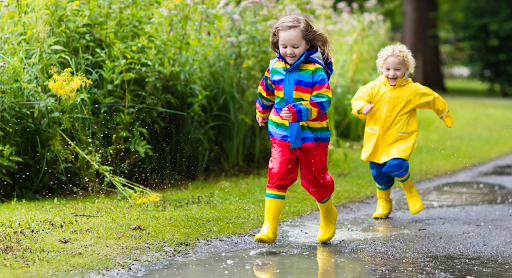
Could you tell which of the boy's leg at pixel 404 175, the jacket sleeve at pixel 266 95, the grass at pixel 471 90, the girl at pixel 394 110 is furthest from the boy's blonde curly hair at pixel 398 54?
the grass at pixel 471 90

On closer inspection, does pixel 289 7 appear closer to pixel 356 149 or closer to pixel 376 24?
pixel 356 149

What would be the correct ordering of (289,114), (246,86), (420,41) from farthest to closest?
(420,41)
(246,86)
(289,114)

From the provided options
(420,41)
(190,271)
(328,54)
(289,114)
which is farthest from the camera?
(420,41)

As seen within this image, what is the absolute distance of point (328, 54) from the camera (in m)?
4.61

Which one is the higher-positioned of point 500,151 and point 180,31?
point 180,31

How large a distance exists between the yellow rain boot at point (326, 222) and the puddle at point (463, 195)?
1.88m

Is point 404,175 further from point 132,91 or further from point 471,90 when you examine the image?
point 471,90

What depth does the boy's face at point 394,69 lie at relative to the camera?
5438mm

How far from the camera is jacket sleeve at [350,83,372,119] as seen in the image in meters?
5.36

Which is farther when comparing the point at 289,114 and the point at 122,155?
the point at 122,155

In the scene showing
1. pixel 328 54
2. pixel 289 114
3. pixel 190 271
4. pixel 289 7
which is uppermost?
pixel 289 7

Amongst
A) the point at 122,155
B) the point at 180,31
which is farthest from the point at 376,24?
the point at 122,155

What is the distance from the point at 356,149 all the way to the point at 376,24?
4348 mm

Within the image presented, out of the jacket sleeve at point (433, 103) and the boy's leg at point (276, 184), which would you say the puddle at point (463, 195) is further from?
the boy's leg at point (276, 184)
